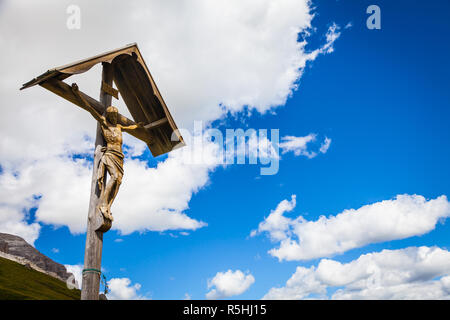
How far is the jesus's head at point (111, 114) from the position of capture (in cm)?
891

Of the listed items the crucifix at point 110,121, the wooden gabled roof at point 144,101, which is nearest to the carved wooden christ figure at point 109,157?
the crucifix at point 110,121

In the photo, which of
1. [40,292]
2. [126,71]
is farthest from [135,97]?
[40,292]

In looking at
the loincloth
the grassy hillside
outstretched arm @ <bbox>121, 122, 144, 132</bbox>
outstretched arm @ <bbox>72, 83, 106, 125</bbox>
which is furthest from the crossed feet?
the grassy hillside

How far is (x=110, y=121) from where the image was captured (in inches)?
352

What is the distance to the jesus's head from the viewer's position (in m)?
8.91

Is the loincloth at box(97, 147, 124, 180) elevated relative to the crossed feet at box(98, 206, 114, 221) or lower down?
elevated

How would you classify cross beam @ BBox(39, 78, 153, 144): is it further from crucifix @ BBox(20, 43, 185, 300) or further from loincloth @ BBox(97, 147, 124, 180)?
loincloth @ BBox(97, 147, 124, 180)

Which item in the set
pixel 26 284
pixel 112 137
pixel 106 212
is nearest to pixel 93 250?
pixel 106 212

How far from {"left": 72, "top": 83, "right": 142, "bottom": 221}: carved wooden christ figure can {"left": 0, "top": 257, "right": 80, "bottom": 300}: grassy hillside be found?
37626 millimetres

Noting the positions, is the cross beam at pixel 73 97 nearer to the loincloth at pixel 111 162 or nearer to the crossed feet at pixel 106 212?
the loincloth at pixel 111 162

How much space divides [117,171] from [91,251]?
6.11 ft

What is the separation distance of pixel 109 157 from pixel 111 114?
1.23 meters

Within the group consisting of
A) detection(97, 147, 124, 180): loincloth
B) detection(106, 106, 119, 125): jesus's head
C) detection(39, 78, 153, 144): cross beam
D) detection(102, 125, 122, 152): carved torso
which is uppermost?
detection(39, 78, 153, 144): cross beam
